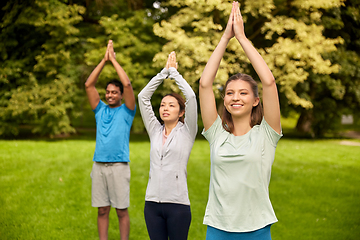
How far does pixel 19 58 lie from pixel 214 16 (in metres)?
10.2

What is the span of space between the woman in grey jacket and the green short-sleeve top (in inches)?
32.2

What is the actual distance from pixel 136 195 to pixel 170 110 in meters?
4.67

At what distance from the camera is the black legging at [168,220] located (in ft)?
10.3

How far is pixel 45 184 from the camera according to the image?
7.91 metres

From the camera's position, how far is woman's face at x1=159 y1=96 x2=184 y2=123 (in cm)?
335

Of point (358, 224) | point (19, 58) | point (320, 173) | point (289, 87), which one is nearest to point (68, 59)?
point (19, 58)

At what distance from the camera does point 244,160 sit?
230 centimetres

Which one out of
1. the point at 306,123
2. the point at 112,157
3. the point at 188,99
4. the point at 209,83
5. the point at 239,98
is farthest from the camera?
the point at 306,123

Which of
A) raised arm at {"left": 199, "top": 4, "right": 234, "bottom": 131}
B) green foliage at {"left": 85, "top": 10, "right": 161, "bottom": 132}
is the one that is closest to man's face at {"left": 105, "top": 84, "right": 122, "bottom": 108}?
raised arm at {"left": 199, "top": 4, "right": 234, "bottom": 131}

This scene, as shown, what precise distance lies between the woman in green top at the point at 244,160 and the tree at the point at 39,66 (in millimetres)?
14125

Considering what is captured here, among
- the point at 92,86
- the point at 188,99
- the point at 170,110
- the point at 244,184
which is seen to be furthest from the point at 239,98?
the point at 92,86

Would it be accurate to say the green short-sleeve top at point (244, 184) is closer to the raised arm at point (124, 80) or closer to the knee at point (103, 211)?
the raised arm at point (124, 80)

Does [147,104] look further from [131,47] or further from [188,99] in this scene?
[131,47]

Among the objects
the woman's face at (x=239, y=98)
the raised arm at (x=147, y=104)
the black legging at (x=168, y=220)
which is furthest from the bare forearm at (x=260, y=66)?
the black legging at (x=168, y=220)
